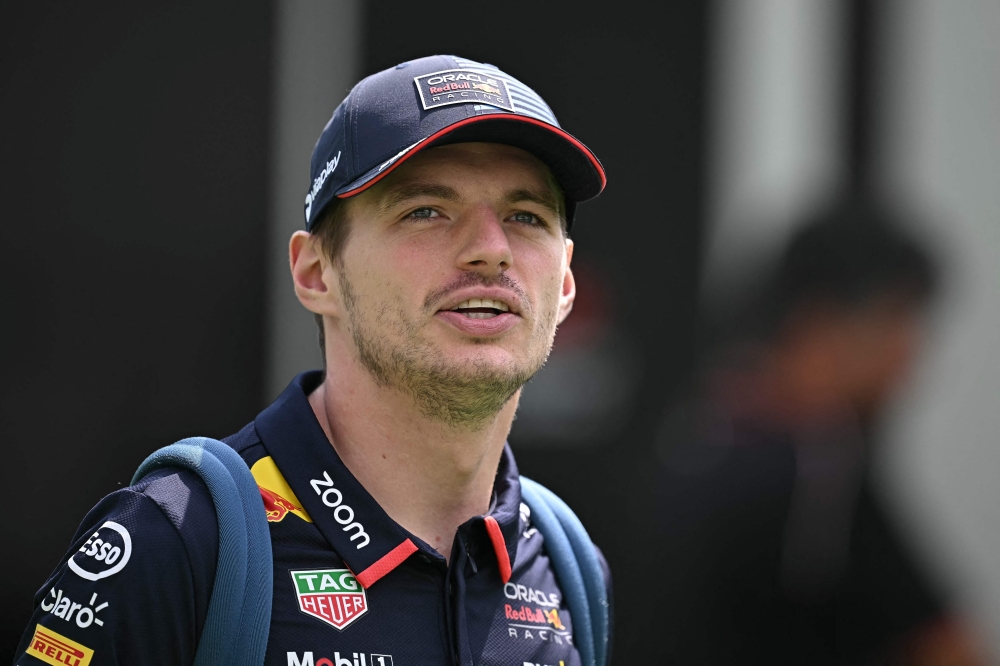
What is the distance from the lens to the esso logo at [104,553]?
6.04 ft

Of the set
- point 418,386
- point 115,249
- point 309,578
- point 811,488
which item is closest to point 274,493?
point 309,578

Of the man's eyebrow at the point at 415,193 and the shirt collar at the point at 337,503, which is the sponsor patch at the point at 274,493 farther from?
the man's eyebrow at the point at 415,193

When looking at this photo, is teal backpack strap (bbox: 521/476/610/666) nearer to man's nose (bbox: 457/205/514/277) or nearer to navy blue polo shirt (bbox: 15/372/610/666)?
navy blue polo shirt (bbox: 15/372/610/666)

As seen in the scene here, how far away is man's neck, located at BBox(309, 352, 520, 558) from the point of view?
227 cm

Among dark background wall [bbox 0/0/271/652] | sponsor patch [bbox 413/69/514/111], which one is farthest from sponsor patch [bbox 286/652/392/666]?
dark background wall [bbox 0/0/271/652]

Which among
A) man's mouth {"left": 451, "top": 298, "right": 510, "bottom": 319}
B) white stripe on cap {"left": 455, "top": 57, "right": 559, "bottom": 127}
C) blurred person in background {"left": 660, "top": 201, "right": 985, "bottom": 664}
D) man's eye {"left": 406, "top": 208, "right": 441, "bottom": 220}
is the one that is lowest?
blurred person in background {"left": 660, "top": 201, "right": 985, "bottom": 664}

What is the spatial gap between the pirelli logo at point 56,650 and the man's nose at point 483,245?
34.6 inches

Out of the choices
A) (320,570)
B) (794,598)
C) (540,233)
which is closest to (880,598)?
(794,598)

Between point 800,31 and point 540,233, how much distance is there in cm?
426

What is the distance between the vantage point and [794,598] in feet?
10.5

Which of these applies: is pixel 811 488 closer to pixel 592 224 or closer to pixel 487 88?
pixel 487 88

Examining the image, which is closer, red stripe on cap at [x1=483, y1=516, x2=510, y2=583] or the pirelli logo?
the pirelli logo

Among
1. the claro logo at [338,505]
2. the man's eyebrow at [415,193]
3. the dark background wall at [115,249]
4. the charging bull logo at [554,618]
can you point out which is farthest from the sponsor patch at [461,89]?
the dark background wall at [115,249]

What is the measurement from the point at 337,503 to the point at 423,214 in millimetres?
531
